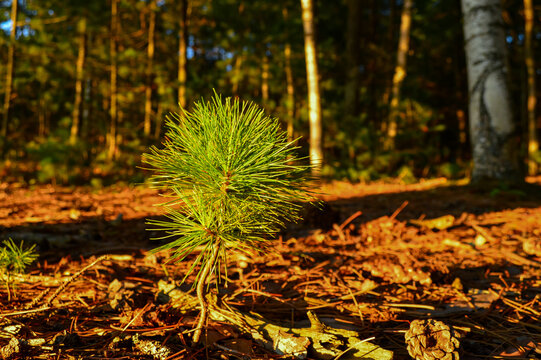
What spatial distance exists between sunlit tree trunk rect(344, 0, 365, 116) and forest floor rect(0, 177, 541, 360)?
7.47 m

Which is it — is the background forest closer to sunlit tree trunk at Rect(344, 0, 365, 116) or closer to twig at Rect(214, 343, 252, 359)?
sunlit tree trunk at Rect(344, 0, 365, 116)

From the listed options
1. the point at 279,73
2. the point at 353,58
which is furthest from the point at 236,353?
the point at 279,73

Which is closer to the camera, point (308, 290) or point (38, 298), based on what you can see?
point (38, 298)

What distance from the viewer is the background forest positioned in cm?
848

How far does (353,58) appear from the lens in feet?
35.0

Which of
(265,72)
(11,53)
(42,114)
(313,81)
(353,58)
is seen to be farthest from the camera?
(42,114)

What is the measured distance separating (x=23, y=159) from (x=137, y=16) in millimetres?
6981

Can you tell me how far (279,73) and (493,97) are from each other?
9018mm

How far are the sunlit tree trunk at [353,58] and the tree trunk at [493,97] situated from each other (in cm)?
552

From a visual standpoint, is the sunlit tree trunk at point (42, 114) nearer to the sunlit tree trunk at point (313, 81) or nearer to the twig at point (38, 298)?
the sunlit tree trunk at point (313, 81)

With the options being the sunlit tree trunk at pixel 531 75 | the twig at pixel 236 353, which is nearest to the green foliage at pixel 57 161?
the twig at pixel 236 353

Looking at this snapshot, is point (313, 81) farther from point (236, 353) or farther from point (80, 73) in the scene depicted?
point (80, 73)

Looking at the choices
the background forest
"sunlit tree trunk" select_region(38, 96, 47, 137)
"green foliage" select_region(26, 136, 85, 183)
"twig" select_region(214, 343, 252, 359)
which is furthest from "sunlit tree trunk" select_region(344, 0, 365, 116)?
"sunlit tree trunk" select_region(38, 96, 47, 137)

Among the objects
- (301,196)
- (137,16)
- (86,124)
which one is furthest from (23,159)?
(301,196)
